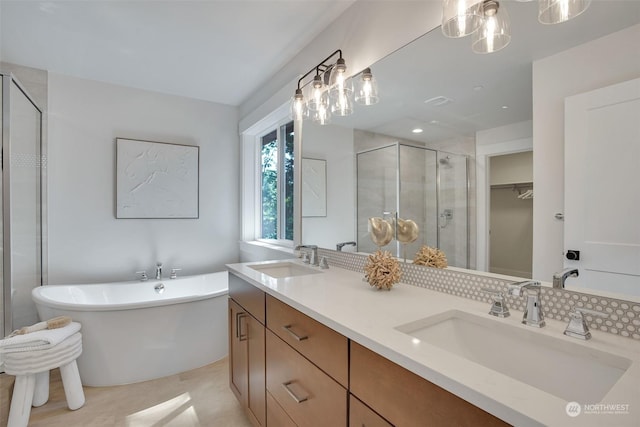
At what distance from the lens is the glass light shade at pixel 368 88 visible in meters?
1.60

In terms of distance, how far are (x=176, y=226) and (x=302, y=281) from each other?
7.37ft

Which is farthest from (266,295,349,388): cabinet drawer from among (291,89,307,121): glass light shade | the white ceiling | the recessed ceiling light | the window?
the white ceiling

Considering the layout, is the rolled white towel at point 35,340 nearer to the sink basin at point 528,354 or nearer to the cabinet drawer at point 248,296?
the cabinet drawer at point 248,296

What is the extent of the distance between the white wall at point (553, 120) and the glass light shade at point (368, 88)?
0.78 metres

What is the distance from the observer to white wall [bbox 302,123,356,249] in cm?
185

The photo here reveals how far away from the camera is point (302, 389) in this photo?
106 centimetres

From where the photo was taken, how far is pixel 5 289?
83.7 inches

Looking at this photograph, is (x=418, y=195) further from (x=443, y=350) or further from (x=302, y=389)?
(x=302, y=389)

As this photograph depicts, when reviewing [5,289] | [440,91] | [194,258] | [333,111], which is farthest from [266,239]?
[440,91]

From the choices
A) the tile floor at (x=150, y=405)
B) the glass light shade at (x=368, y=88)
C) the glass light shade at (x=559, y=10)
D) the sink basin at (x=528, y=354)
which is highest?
the glass light shade at (x=368, y=88)

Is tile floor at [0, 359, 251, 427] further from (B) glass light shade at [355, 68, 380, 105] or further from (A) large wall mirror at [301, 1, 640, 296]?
(B) glass light shade at [355, 68, 380, 105]

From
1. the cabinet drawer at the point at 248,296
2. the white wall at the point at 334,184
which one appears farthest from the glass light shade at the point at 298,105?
the cabinet drawer at the point at 248,296

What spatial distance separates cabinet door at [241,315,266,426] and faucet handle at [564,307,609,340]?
1.15 m

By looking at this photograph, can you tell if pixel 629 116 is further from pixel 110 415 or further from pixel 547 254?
pixel 110 415
